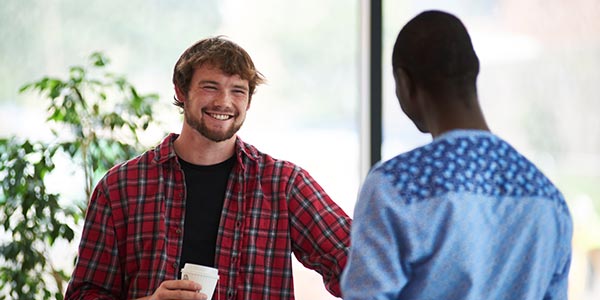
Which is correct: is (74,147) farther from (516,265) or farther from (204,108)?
(516,265)

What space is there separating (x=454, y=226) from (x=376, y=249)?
4.7 inches

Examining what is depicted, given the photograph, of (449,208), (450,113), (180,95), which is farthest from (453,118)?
(180,95)

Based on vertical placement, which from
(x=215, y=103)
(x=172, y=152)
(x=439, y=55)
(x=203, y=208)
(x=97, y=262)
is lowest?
(x=97, y=262)

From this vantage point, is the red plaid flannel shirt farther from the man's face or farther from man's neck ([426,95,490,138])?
man's neck ([426,95,490,138])

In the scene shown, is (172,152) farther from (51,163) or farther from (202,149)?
(51,163)

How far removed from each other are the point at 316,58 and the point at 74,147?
5.08ft

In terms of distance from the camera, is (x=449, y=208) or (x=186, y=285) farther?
(x=186, y=285)

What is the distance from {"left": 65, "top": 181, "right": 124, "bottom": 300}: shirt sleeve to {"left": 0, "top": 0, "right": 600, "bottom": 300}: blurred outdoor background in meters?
1.75

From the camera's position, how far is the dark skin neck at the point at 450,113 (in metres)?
1.36

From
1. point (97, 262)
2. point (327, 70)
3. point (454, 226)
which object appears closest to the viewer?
point (454, 226)

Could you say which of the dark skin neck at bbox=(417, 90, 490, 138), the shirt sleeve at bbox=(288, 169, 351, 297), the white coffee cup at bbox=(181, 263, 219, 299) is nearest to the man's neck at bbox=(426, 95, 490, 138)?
the dark skin neck at bbox=(417, 90, 490, 138)

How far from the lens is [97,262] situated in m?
2.04

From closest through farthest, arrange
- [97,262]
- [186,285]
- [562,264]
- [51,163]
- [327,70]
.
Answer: [562,264], [186,285], [97,262], [51,163], [327,70]

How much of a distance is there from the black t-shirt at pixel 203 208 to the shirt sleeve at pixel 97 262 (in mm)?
165
